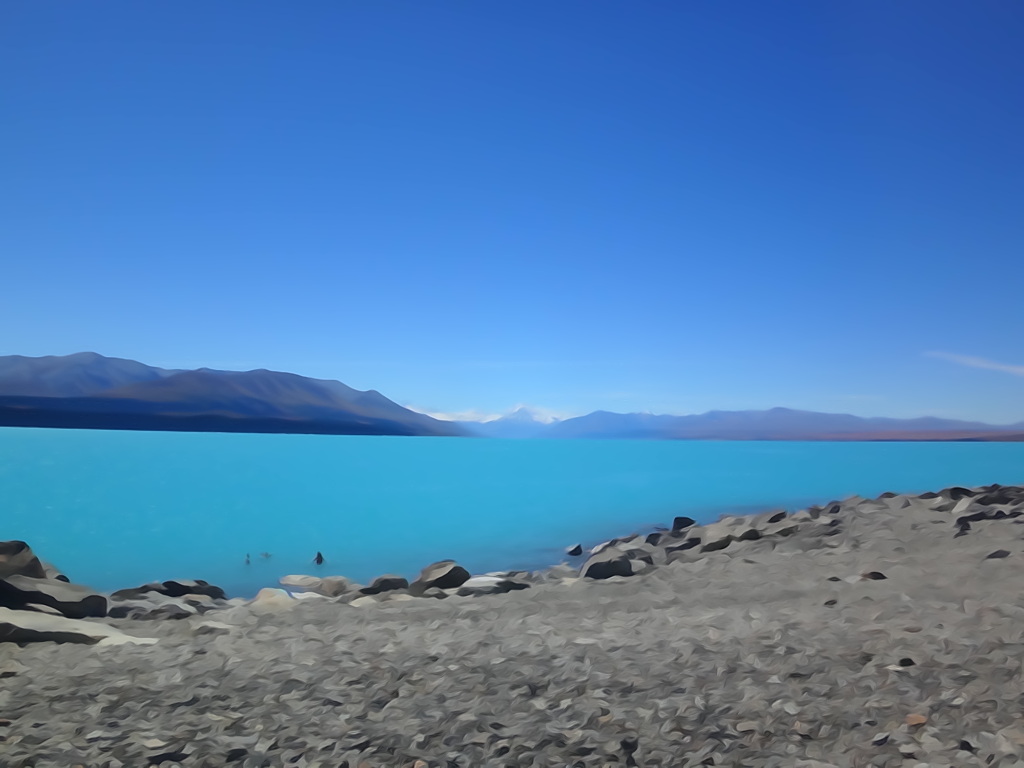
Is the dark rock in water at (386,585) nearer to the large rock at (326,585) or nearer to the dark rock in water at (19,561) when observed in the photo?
the large rock at (326,585)

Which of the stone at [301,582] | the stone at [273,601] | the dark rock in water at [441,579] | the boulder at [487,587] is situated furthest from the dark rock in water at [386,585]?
the stone at [301,582]

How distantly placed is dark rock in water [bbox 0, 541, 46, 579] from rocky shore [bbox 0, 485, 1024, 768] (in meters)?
0.10

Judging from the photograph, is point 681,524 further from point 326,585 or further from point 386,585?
point 326,585

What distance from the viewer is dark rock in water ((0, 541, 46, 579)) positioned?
7.13 m

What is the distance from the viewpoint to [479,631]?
532cm

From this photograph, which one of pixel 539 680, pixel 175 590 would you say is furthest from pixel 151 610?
pixel 539 680

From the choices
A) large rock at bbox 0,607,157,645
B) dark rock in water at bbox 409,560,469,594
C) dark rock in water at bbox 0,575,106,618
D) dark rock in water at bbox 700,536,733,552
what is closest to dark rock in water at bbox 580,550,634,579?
dark rock in water at bbox 409,560,469,594

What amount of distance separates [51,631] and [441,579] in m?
4.87

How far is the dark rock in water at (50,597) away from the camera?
6.13 m

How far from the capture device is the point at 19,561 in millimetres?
7234

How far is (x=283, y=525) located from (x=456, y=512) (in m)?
5.06

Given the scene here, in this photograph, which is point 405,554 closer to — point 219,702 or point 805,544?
point 805,544

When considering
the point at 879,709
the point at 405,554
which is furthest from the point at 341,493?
the point at 879,709

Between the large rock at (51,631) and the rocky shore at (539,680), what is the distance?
2 centimetres
